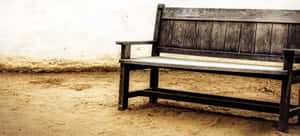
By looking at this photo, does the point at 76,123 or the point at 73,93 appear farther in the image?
the point at 73,93

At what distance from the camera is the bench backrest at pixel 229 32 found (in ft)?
12.0

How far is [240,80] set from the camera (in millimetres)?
6699

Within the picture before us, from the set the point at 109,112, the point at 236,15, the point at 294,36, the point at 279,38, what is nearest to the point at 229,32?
the point at 236,15

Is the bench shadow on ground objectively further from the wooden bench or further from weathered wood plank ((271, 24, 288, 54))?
weathered wood plank ((271, 24, 288, 54))

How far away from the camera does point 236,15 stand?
13.0ft

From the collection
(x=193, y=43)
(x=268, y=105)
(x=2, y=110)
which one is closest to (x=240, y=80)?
(x=193, y=43)

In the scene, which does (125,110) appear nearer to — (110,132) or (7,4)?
(110,132)

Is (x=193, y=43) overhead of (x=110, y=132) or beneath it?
overhead

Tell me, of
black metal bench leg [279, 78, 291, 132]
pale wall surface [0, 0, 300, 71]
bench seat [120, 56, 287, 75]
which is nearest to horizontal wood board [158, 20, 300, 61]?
bench seat [120, 56, 287, 75]

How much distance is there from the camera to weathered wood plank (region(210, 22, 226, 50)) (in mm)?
4000

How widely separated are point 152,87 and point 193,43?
2.57 feet

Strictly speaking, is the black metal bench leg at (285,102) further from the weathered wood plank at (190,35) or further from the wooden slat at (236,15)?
the weathered wood plank at (190,35)

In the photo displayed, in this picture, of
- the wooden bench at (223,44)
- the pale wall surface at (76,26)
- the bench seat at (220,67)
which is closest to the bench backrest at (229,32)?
the wooden bench at (223,44)

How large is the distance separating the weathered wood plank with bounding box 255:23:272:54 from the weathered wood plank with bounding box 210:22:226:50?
40cm
